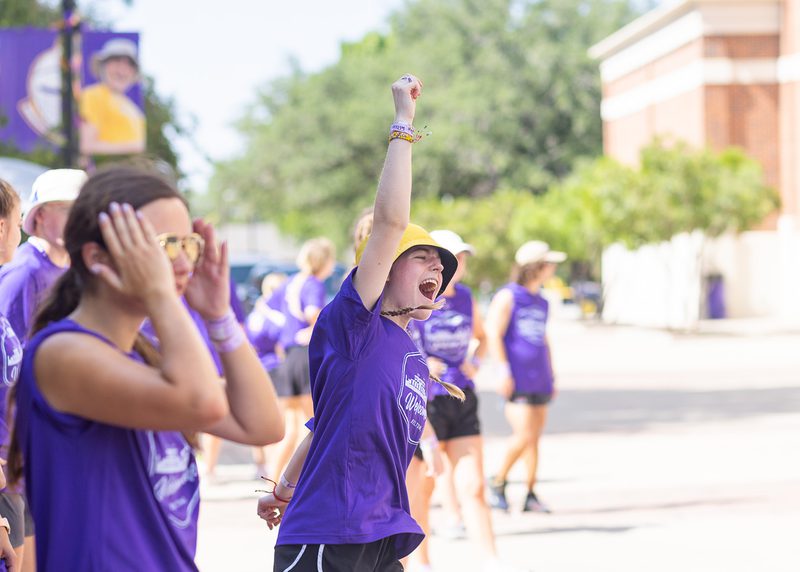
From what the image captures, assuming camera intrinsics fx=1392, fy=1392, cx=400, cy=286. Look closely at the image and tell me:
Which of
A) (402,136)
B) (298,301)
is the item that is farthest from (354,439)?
(298,301)

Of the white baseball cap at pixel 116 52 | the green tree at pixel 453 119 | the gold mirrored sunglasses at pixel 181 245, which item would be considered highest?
the green tree at pixel 453 119

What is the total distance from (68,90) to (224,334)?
15.3 meters

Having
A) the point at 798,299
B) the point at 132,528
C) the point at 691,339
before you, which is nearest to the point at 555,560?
the point at 132,528

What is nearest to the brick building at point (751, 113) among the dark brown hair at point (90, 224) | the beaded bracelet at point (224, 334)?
the beaded bracelet at point (224, 334)

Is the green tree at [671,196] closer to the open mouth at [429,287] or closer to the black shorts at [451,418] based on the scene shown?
the black shorts at [451,418]

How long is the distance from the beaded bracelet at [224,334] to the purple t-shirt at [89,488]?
187 millimetres

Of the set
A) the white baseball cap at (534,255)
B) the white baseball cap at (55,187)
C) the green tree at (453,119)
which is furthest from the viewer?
the green tree at (453,119)

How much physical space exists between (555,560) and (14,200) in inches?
190

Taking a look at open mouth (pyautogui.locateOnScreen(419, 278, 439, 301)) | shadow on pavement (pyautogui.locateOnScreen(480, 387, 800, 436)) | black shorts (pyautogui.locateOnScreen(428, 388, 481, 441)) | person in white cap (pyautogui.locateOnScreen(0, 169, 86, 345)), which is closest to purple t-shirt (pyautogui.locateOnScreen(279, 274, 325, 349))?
black shorts (pyautogui.locateOnScreen(428, 388, 481, 441))

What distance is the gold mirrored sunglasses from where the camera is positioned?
2670 mm

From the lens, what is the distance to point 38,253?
189 inches

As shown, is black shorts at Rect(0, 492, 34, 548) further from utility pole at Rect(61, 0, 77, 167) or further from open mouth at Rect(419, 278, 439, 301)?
utility pole at Rect(61, 0, 77, 167)

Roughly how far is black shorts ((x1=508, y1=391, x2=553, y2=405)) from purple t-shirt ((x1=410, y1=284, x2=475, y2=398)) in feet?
5.52

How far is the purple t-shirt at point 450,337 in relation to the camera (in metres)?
8.19
